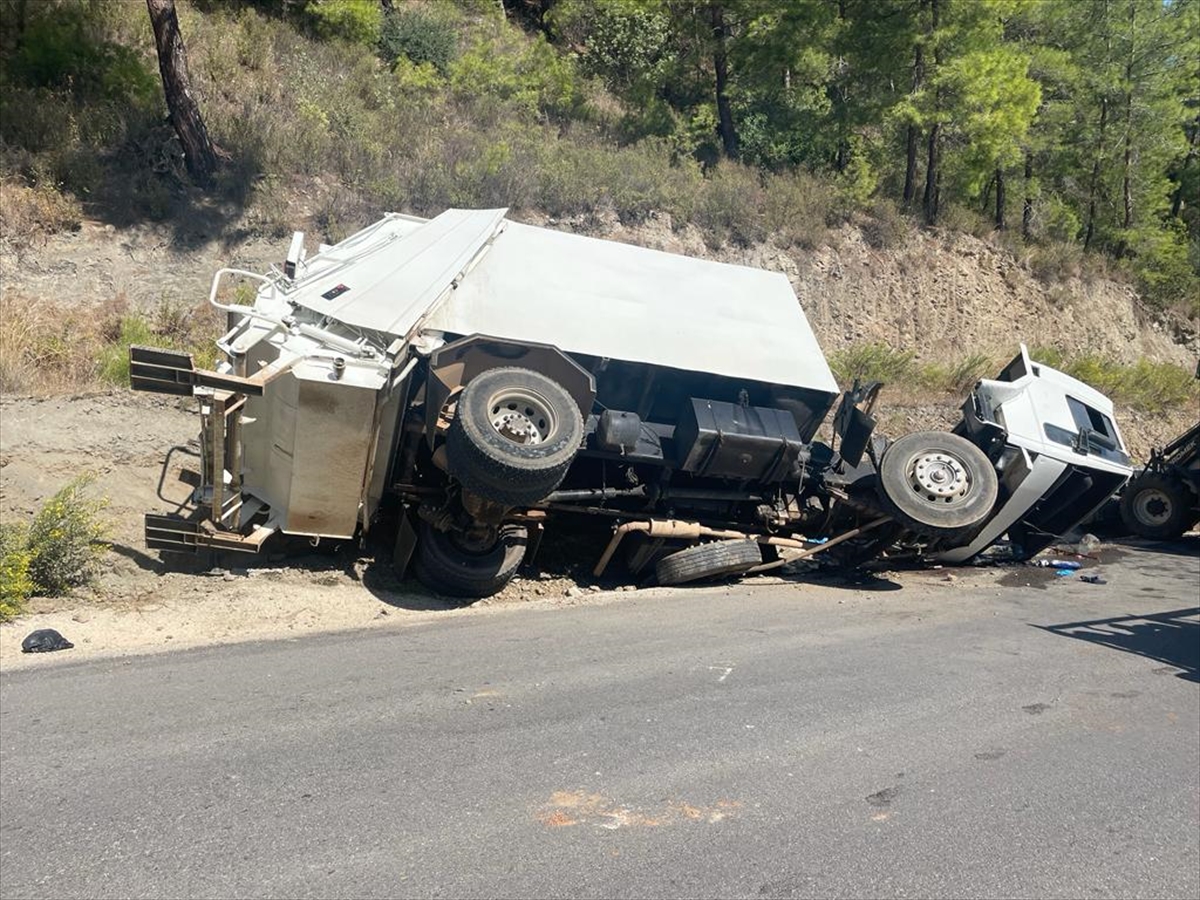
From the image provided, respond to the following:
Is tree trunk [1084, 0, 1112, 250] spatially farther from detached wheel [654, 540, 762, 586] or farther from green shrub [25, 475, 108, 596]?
green shrub [25, 475, 108, 596]

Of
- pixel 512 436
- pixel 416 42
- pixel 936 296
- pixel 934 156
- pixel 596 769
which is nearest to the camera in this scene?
pixel 596 769

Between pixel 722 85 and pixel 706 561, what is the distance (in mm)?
16124

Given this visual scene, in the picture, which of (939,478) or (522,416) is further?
(939,478)

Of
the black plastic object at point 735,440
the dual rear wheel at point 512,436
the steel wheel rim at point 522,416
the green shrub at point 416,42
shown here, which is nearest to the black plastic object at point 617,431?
A: the black plastic object at point 735,440

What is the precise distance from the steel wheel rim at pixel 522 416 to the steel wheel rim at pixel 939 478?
3.93 meters

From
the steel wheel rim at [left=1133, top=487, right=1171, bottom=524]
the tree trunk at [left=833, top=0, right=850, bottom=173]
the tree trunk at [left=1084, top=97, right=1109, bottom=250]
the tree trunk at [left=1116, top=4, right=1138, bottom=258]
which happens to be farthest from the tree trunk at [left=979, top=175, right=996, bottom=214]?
the steel wheel rim at [left=1133, top=487, right=1171, bottom=524]

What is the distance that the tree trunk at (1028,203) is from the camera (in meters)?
25.3

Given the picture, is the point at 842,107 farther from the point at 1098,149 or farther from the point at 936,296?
the point at 1098,149

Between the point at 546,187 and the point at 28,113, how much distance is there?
7.97m

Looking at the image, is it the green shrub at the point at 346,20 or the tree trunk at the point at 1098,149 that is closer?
the green shrub at the point at 346,20

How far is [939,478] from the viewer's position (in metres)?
9.59

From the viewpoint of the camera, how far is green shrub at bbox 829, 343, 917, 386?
57.1ft

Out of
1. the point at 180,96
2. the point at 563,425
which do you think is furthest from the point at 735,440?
the point at 180,96

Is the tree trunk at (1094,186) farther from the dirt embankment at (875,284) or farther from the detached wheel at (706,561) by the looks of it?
the detached wheel at (706,561)
